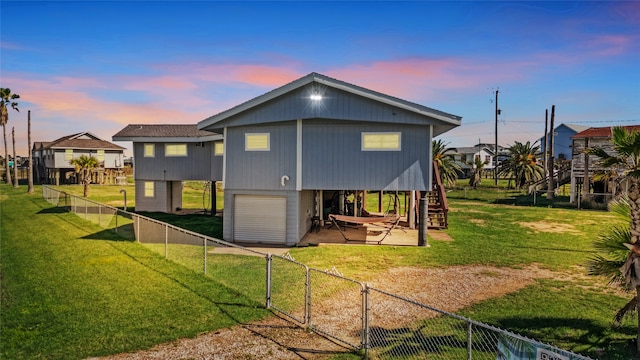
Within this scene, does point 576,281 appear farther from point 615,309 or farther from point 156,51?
point 156,51

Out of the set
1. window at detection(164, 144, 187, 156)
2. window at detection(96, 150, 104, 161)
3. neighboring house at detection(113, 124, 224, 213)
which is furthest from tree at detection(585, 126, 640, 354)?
window at detection(96, 150, 104, 161)

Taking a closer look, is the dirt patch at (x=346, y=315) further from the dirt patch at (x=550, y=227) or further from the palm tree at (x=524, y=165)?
the palm tree at (x=524, y=165)

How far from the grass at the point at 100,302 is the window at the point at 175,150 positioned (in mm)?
10603

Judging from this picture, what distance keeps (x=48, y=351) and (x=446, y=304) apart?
7.84 m

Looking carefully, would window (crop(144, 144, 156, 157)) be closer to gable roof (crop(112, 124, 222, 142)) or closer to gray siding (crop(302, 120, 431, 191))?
gable roof (crop(112, 124, 222, 142))

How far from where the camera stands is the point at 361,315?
7.73 meters

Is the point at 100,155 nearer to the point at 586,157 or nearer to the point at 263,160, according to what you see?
Answer: the point at 263,160

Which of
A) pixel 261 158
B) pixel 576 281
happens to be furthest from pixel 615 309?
pixel 261 158

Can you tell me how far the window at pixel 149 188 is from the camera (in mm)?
26078

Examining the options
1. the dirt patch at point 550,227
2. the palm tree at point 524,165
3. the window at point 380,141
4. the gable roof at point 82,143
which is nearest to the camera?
the window at point 380,141

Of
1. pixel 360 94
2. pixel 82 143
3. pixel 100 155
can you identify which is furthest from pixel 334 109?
pixel 82 143

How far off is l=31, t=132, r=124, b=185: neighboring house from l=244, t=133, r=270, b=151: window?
39623mm

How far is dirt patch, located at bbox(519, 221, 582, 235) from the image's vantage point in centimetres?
1880

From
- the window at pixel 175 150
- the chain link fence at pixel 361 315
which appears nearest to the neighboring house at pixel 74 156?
the window at pixel 175 150
